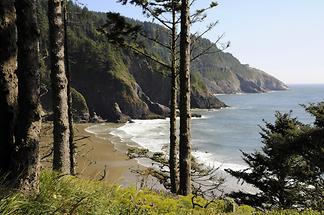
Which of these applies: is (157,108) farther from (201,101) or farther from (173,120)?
(173,120)

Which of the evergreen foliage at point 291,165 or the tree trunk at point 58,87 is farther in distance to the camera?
the evergreen foliage at point 291,165

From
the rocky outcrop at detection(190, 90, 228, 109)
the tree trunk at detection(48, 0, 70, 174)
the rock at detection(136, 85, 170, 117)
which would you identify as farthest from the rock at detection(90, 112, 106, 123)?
the tree trunk at detection(48, 0, 70, 174)

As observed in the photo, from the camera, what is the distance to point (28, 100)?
4309 mm

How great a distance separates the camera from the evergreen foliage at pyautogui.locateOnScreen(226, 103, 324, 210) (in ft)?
60.0

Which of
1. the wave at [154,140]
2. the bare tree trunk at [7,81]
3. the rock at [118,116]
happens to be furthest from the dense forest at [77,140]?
the rock at [118,116]

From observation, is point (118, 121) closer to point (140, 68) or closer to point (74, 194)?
point (140, 68)

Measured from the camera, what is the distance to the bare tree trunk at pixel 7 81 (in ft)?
13.6

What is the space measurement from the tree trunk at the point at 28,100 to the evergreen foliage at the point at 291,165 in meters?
15.2

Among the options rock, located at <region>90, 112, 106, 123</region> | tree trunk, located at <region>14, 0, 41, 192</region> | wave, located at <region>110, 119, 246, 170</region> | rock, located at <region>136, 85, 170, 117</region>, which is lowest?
wave, located at <region>110, 119, 246, 170</region>

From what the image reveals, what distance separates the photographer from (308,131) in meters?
18.7

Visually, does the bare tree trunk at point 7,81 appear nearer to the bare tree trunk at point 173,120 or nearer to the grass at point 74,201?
the grass at point 74,201

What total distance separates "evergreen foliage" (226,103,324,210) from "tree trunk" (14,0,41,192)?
49.7ft

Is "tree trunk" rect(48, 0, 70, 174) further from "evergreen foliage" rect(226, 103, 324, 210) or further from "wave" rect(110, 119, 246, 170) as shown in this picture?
"wave" rect(110, 119, 246, 170)

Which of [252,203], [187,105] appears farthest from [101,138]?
[187,105]
